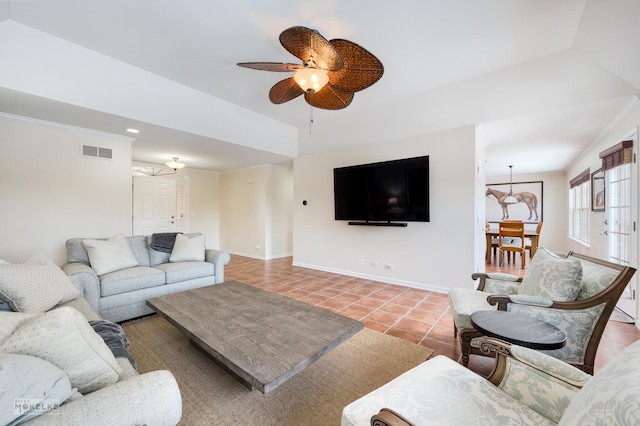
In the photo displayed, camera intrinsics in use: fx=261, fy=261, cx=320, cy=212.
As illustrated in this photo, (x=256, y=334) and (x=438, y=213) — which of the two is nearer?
(x=256, y=334)

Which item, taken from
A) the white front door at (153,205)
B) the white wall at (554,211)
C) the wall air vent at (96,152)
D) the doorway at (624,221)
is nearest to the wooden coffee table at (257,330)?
the wall air vent at (96,152)

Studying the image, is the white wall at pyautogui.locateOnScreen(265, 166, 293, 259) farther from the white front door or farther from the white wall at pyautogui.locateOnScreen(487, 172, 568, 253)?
the white wall at pyautogui.locateOnScreen(487, 172, 568, 253)

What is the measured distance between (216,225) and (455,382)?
735 cm

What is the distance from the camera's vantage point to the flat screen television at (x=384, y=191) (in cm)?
391

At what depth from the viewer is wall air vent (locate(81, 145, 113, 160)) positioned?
12.4ft

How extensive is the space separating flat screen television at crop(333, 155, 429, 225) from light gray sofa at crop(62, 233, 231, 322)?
7.45ft

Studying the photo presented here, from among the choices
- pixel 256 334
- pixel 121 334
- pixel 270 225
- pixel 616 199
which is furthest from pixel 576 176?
pixel 121 334

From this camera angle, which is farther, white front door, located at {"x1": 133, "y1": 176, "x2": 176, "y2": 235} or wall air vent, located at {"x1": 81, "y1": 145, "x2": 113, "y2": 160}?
white front door, located at {"x1": 133, "y1": 176, "x2": 176, "y2": 235}

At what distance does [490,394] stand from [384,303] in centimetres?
235

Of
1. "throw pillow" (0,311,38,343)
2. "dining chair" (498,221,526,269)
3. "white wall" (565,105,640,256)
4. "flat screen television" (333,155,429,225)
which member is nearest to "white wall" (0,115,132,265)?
"throw pillow" (0,311,38,343)

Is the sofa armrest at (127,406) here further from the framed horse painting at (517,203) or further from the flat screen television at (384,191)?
the framed horse painting at (517,203)

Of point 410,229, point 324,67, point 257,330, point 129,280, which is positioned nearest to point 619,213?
point 410,229

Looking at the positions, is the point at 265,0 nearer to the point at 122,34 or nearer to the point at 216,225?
the point at 122,34

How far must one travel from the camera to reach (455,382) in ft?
3.66
